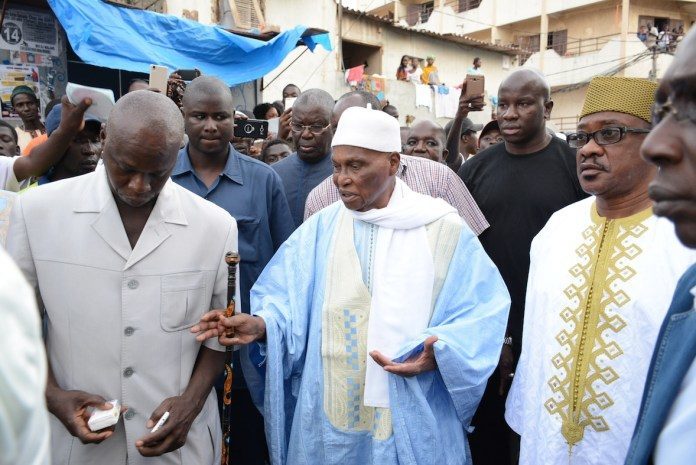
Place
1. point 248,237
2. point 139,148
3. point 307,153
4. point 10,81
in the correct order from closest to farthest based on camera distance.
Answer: point 139,148 → point 248,237 → point 307,153 → point 10,81

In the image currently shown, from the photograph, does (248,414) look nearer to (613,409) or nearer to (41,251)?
(41,251)

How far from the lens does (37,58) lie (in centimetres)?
905

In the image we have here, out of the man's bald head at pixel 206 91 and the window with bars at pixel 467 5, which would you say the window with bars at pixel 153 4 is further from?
the window with bars at pixel 467 5

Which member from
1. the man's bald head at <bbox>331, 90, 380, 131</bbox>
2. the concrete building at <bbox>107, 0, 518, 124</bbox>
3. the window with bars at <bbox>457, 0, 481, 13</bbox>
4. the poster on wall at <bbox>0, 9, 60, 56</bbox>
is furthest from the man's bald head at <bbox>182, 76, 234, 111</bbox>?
the window with bars at <bbox>457, 0, 481, 13</bbox>

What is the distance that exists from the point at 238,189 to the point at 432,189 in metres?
1.27

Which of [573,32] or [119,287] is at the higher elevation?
[573,32]

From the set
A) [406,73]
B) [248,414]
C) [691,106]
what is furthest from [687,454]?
[406,73]

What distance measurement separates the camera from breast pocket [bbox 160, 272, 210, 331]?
88.0 inches

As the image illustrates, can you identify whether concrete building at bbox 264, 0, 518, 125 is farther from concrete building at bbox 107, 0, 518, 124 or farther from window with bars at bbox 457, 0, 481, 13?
window with bars at bbox 457, 0, 481, 13

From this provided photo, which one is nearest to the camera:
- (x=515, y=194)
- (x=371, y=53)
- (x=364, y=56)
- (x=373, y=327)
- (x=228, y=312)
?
(x=228, y=312)

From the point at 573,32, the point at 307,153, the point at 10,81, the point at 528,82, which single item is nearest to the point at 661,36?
the point at 573,32

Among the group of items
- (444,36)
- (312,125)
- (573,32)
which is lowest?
(312,125)

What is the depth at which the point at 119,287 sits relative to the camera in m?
2.17

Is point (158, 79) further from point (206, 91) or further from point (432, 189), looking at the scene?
point (432, 189)
